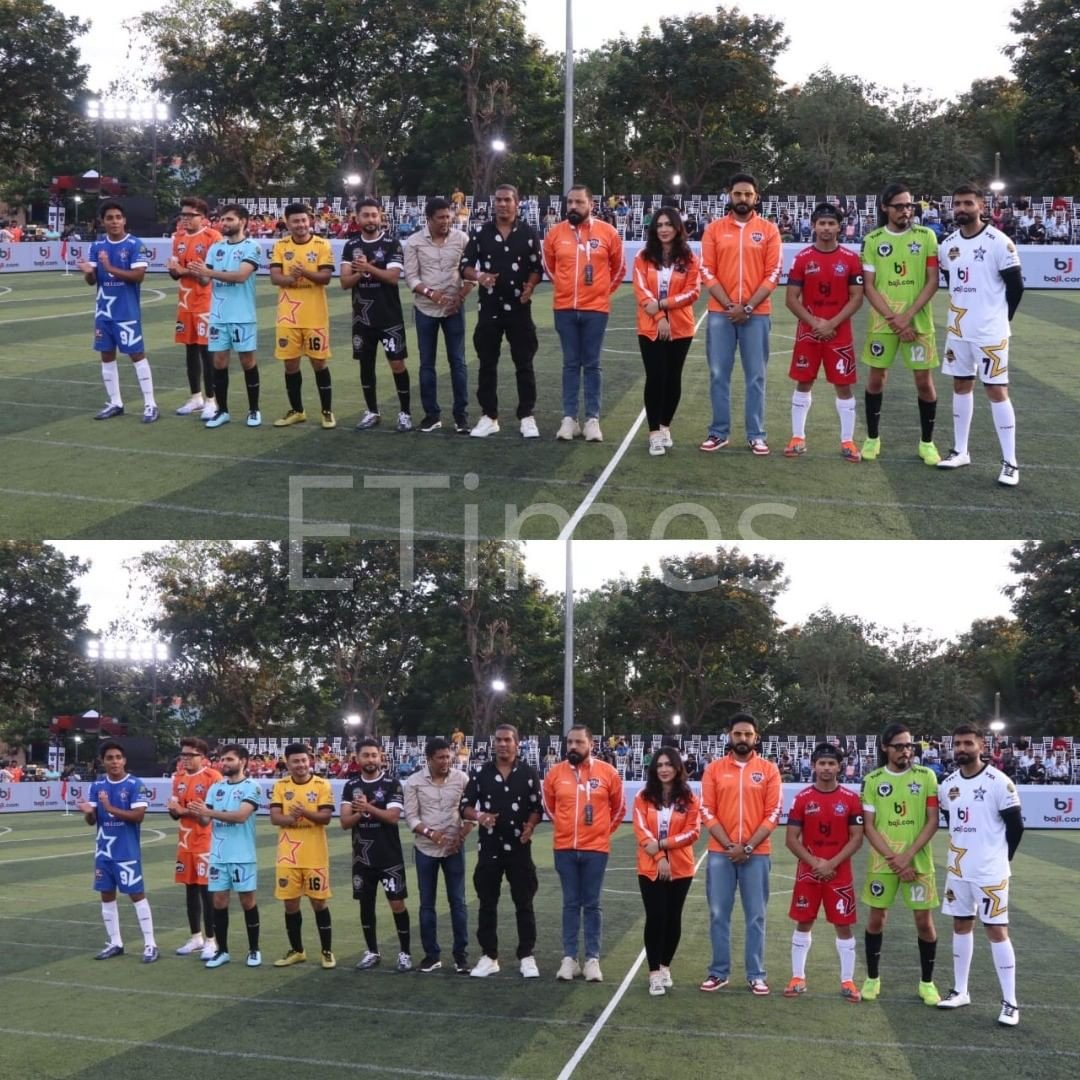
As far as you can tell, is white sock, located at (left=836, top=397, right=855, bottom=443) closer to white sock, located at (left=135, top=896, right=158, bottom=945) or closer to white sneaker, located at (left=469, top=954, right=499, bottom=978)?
white sneaker, located at (left=469, top=954, right=499, bottom=978)

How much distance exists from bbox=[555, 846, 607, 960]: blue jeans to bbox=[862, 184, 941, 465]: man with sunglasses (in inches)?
210

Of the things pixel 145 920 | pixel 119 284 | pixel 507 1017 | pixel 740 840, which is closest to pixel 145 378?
pixel 119 284

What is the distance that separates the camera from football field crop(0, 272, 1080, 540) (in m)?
12.3

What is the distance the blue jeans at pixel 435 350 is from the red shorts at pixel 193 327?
2.37 m

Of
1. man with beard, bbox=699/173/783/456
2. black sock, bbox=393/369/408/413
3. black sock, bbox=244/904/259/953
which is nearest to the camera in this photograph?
black sock, bbox=244/904/259/953

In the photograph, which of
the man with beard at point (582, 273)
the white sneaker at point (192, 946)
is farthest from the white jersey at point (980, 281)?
the white sneaker at point (192, 946)

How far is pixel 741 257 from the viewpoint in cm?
1244

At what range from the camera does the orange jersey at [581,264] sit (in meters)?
12.8

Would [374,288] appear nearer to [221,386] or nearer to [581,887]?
[221,386]

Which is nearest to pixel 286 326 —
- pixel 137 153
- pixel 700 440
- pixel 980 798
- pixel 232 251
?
pixel 232 251

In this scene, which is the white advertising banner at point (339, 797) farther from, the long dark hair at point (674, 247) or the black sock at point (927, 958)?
the black sock at point (927, 958)

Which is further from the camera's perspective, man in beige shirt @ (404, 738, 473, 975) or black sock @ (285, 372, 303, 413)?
black sock @ (285, 372, 303, 413)

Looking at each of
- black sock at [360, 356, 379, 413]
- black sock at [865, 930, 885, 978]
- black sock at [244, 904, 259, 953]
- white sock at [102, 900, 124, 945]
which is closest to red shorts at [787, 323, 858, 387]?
black sock at [360, 356, 379, 413]

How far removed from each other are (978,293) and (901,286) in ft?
2.34
